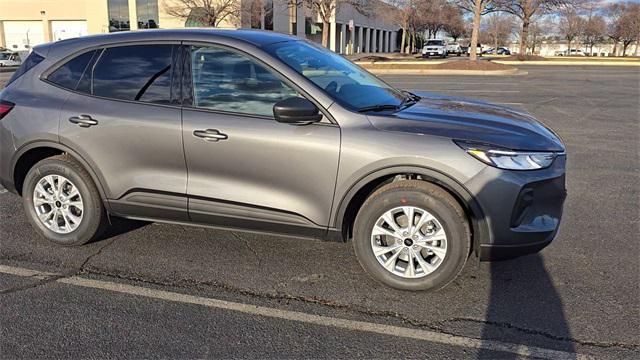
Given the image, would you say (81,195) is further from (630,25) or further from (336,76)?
(630,25)

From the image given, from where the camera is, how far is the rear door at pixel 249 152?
364 cm

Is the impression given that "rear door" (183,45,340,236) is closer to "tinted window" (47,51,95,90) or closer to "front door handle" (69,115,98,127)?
"front door handle" (69,115,98,127)

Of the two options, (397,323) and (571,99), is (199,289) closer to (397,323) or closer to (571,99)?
(397,323)

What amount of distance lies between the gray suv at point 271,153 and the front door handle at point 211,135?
0.04 ft

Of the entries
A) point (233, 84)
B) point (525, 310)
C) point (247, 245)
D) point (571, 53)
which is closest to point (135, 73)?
point (233, 84)

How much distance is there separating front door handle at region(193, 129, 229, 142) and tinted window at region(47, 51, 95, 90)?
125cm

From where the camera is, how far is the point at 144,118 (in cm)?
399

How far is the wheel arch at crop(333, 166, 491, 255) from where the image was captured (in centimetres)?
341

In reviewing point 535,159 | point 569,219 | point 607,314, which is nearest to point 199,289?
point 535,159

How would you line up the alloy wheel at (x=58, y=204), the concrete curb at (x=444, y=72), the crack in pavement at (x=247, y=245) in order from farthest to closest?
the concrete curb at (x=444, y=72) < the alloy wheel at (x=58, y=204) < the crack in pavement at (x=247, y=245)

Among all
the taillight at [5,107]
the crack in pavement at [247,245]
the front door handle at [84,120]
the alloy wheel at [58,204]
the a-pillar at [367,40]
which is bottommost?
the crack in pavement at [247,245]

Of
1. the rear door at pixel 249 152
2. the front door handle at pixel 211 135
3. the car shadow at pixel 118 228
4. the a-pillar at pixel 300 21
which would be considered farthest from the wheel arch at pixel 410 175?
the a-pillar at pixel 300 21

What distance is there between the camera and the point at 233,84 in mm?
3906

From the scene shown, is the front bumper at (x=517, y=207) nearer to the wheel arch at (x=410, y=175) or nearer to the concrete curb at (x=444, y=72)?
the wheel arch at (x=410, y=175)
